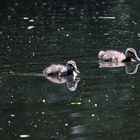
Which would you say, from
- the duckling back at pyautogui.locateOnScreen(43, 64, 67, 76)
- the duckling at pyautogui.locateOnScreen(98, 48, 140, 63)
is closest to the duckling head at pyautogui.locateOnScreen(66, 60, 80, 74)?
the duckling back at pyautogui.locateOnScreen(43, 64, 67, 76)

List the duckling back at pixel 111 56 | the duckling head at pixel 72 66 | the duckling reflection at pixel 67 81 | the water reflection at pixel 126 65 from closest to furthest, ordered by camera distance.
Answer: the duckling reflection at pixel 67 81 < the duckling head at pixel 72 66 < the water reflection at pixel 126 65 < the duckling back at pixel 111 56

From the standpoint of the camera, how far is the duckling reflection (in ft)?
52.1

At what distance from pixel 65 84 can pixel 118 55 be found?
2.99m

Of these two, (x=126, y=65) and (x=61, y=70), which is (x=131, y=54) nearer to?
(x=126, y=65)

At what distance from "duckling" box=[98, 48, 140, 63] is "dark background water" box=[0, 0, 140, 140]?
0.26 m

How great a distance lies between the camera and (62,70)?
17141 millimetres

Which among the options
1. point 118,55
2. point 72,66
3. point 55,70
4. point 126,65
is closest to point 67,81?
point 72,66

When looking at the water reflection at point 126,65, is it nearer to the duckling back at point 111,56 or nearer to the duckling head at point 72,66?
the duckling back at point 111,56

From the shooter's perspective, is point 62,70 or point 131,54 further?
point 131,54

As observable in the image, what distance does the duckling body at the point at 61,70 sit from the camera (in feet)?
55.4

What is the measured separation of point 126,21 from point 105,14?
3136 mm

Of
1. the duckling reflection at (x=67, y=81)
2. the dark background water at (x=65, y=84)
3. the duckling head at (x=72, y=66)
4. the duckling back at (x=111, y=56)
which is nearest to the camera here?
the dark background water at (x=65, y=84)

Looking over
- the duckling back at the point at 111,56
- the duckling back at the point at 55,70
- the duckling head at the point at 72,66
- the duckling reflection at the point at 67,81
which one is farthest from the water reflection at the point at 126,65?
the duckling reflection at the point at 67,81

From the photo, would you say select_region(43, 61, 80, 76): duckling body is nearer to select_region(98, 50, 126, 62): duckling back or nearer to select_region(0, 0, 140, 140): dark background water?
select_region(0, 0, 140, 140): dark background water
